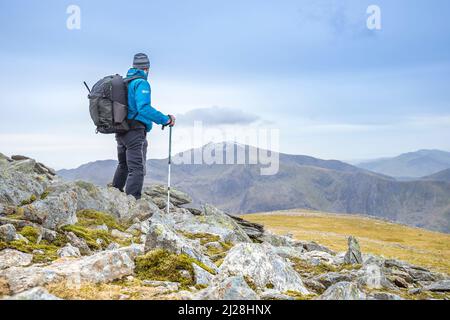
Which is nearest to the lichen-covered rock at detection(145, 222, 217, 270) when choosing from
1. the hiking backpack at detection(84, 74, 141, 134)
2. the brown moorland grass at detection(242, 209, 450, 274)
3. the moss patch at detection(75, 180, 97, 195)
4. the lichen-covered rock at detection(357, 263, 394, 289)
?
the lichen-covered rock at detection(357, 263, 394, 289)

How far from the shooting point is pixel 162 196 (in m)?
31.1

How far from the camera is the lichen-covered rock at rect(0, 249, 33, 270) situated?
891 centimetres

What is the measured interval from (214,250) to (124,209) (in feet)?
18.6

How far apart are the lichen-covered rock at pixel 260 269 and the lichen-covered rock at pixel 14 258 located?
411 cm

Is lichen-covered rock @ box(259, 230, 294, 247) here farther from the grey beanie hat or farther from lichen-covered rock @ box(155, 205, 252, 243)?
the grey beanie hat

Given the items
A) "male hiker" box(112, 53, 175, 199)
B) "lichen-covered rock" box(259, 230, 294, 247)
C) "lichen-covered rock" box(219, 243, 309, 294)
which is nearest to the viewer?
"lichen-covered rock" box(219, 243, 309, 294)

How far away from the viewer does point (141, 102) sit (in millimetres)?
17156

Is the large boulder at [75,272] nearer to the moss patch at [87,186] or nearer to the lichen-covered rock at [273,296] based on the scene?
the lichen-covered rock at [273,296]

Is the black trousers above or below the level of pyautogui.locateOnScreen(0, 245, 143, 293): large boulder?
above

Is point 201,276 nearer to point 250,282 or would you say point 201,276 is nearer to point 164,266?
point 164,266

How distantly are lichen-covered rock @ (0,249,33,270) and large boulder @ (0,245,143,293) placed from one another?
0.98 m

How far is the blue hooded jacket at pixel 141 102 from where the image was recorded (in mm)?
17156

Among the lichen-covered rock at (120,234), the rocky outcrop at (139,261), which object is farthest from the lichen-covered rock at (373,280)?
the lichen-covered rock at (120,234)

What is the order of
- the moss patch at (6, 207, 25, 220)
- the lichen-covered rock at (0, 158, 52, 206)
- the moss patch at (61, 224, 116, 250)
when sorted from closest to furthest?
the moss patch at (61, 224, 116, 250) < the moss patch at (6, 207, 25, 220) < the lichen-covered rock at (0, 158, 52, 206)
